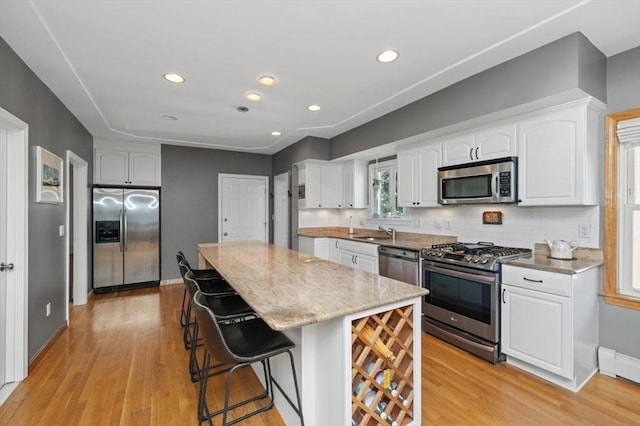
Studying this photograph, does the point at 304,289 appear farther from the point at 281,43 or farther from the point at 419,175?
the point at 419,175

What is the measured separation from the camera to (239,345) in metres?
1.60

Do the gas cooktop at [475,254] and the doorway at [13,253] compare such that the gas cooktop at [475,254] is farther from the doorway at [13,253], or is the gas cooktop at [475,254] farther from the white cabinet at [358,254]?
the doorway at [13,253]

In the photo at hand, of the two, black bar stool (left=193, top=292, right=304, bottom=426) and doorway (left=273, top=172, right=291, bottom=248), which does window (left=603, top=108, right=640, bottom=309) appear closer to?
black bar stool (left=193, top=292, right=304, bottom=426)

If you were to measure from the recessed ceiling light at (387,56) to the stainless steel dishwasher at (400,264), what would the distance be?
1885mm

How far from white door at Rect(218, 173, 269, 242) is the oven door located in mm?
3839

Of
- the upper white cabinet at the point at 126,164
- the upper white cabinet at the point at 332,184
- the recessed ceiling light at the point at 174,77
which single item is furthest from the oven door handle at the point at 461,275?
the upper white cabinet at the point at 126,164

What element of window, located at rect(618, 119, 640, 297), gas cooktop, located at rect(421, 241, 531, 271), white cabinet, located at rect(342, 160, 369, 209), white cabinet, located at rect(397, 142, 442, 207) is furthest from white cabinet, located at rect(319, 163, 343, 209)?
window, located at rect(618, 119, 640, 297)

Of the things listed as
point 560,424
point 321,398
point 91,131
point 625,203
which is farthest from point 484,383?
point 91,131

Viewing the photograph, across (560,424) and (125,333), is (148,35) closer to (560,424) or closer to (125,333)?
(125,333)

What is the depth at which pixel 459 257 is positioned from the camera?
8.93 feet

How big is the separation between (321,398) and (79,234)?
14.1ft

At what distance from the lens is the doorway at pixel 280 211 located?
19.1 ft

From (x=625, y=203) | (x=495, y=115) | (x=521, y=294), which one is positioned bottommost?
(x=521, y=294)

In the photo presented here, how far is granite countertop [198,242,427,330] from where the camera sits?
4.47ft
